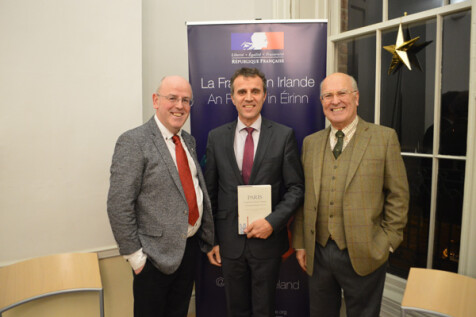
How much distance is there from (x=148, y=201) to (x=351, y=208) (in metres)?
1.06

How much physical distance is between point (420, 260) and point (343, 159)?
125cm

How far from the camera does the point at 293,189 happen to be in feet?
6.27

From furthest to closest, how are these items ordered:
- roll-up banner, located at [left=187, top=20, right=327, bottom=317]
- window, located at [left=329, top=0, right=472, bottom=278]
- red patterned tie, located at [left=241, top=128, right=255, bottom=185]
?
roll-up banner, located at [left=187, top=20, right=327, bottom=317]
window, located at [left=329, top=0, right=472, bottom=278]
red patterned tie, located at [left=241, top=128, right=255, bottom=185]

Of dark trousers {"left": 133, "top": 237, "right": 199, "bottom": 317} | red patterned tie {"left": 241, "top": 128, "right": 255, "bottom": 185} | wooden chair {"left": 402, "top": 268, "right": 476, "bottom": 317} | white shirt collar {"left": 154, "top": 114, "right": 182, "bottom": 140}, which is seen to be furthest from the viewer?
red patterned tie {"left": 241, "top": 128, "right": 255, "bottom": 185}

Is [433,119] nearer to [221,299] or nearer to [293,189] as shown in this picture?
[293,189]

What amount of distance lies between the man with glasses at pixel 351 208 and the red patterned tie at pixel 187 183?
2.11 feet

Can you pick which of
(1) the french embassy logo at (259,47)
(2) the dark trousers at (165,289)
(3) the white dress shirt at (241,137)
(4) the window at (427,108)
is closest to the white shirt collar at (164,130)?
(3) the white dress shirt at (241,137)

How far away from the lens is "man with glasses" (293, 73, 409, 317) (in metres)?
1.64

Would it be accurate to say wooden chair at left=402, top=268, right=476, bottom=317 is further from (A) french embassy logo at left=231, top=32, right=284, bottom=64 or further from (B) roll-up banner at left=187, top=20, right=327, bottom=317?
(A) french embassy logo at left=231, top=32, right=284, bottom=64

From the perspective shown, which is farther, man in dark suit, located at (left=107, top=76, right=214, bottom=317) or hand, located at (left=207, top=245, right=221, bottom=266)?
hand, located at (left=207, top=245, right=221, bottom=266)

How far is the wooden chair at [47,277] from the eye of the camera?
180 centimetres

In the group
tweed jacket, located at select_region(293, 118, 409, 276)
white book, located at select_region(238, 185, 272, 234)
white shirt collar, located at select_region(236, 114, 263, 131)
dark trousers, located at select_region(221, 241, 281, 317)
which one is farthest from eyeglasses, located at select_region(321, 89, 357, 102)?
dark trousers, located at select_region(221, 241, 281, 317)

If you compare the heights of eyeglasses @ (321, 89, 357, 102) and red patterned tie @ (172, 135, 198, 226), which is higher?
eyeglasses @ (321, 89, 357, 102)

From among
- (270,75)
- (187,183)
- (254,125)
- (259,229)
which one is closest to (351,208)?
(259,229)
